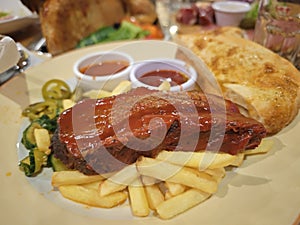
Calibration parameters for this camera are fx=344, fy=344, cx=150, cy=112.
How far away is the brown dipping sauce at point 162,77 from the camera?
311 centimetres

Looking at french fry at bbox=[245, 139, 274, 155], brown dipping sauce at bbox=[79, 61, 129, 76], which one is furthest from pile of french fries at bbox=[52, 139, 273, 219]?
brown dipping sauce at bbox=[79, 61, 129, 76]

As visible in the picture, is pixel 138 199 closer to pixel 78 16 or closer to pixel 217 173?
pixel 217 173

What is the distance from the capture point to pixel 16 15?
4309 mm

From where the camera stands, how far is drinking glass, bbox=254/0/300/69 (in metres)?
3.56

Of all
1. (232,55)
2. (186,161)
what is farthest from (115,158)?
(232,55)

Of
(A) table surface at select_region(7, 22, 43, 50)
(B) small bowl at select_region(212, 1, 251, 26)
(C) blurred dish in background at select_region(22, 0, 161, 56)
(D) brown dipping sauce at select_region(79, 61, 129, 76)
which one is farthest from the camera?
(B) small bowl at select_region(212, 1, 251, 26)

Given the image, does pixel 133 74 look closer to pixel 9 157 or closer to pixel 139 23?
pixel 9 157

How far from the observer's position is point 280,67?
2.94 m

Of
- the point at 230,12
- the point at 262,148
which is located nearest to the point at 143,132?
the point at 262,148

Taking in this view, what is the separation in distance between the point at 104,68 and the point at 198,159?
1.67m

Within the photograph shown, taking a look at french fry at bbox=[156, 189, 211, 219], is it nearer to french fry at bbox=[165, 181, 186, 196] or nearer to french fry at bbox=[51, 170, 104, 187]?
french fry at bbox=[165, 181, 186, 196]

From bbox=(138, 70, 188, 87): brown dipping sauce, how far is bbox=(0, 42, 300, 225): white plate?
982 mm

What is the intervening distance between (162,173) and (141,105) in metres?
0.48

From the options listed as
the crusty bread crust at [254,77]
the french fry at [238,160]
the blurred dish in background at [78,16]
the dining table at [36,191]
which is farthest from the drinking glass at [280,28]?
the blurred dish in background at [78,16]
